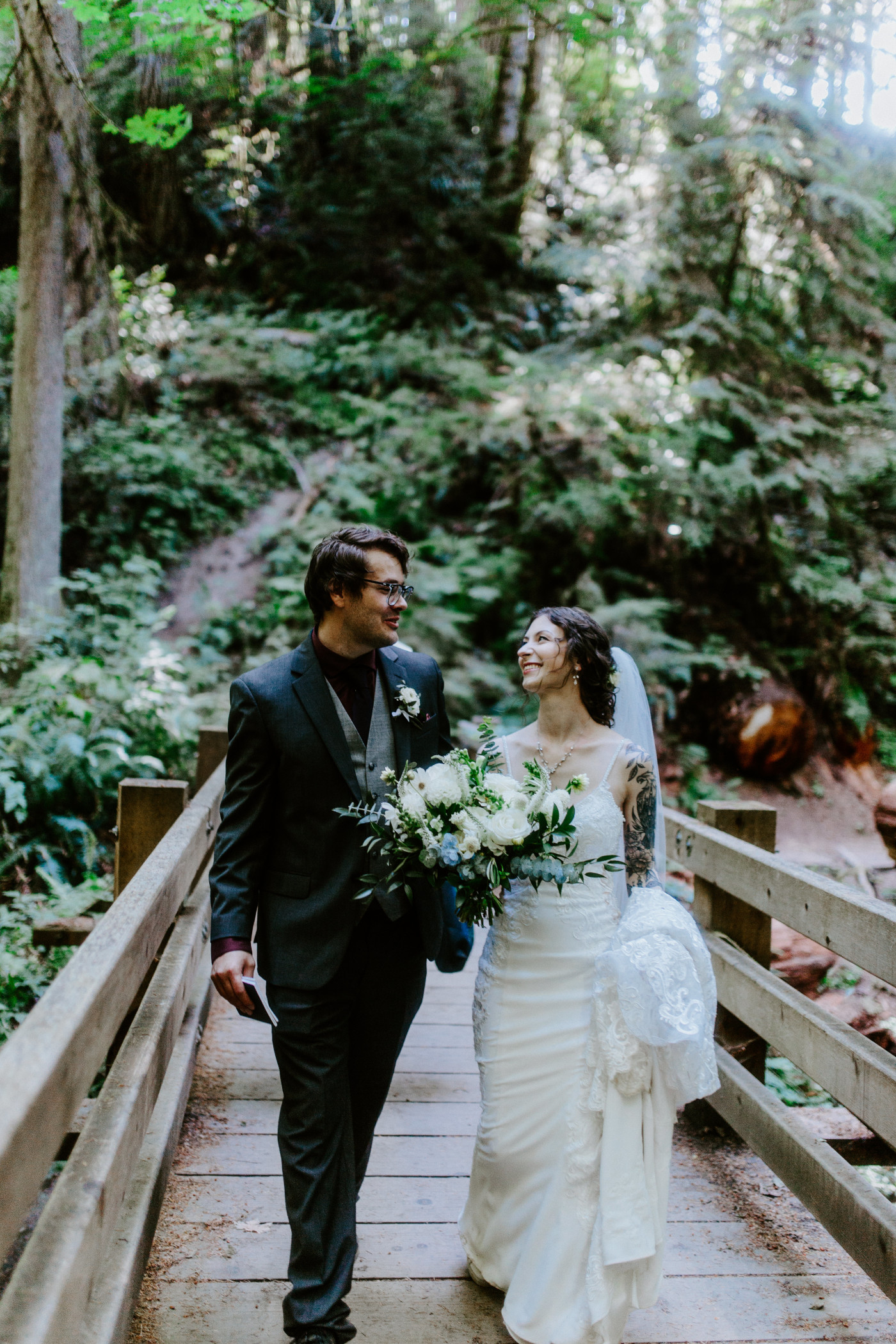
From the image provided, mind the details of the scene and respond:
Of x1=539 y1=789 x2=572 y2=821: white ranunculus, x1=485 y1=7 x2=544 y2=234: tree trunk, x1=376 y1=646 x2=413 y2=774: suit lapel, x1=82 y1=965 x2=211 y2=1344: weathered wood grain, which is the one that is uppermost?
x1=485 y1=7 x2=544 y2=234: tree trunk

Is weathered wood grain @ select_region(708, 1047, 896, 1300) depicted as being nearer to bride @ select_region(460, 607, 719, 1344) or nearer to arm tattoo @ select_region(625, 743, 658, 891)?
bride @ select_region(460, 607, 719, 1344)

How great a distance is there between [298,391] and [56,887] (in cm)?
807

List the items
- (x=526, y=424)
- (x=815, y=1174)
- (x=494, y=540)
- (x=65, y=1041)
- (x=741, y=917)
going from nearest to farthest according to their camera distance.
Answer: (x=65, y=1041) < (x=815, y=1174) < (x=741, y=917) < (x=526, y=424) < (x=494, y=540)

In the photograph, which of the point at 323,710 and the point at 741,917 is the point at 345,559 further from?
the point at 741,917

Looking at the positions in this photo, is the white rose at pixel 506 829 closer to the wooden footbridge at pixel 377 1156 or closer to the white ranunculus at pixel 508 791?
the white ranunculus at pixel 508 791

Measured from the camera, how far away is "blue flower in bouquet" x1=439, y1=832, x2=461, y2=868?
2291mm

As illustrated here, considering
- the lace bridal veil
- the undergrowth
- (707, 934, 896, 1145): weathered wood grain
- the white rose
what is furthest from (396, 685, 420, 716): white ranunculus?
the undergrowth

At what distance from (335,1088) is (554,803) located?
A: 0.91 m

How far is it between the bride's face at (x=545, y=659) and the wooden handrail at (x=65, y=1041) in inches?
46.9

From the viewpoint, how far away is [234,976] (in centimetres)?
234

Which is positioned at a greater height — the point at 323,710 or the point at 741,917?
the point at 323,710

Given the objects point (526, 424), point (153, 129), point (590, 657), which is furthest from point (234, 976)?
point (526, 424)

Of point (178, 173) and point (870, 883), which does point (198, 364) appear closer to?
point (178, 173)

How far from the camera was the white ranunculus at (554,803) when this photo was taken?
8.04 feet
